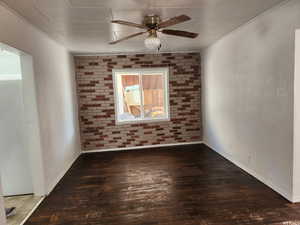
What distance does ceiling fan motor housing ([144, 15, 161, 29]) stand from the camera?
2.44m

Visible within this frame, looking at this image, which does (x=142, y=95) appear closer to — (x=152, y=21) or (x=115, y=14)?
(x=152, y=21)

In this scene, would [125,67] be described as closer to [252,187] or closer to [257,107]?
[257,107]

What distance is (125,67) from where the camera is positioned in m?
4.88

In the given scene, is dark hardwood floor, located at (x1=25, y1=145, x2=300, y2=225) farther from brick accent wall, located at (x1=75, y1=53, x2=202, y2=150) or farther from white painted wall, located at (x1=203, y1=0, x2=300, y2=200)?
brick accent wall, located at (x1=75, y1=53, x2=202, y2=150)

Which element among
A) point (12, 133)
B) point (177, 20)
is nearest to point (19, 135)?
point (12, 133)

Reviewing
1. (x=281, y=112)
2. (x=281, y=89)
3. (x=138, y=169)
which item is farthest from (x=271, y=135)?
(x=138, y=169)

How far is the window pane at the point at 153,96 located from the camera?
510 cm

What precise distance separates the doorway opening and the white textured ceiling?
62cm

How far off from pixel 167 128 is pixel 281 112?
9.77ft

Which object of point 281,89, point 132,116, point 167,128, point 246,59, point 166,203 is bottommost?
point 166,203

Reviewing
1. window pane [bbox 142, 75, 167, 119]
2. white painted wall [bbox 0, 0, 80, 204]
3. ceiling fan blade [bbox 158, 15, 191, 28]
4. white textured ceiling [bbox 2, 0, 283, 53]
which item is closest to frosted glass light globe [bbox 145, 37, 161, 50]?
ceiling fan blade [bbox 158, 15, 191, 28]

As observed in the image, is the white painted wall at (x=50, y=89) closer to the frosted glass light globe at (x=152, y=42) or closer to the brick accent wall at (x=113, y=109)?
the brick accent wall at (x=113, y=109)

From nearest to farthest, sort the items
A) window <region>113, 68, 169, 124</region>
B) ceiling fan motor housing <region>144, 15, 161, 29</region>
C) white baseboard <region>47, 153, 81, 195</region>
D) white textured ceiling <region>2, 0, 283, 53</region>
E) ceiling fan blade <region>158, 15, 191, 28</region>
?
ceiling fan blade <region>158, 15, 191, 28</region> < white textured ceiling <region>2, 0, 283, 53</region> < ceiling fan motor housing <region>144, 15, 161, 29</region> < white baseboard <region>47, 153, 81, 195</region> < window <region>113, 68, 169, 124</region>

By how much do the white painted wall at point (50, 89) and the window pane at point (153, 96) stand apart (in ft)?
5.76
